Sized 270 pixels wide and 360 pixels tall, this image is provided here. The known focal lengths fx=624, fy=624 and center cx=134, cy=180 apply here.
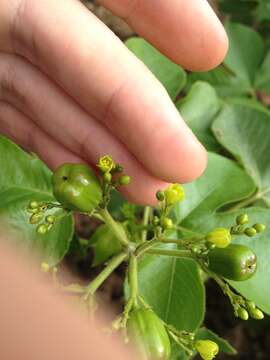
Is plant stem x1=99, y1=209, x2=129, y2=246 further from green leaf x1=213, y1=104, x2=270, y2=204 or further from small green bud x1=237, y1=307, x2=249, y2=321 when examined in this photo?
green leaf x1=213, y1=104, x2=270, y2=204

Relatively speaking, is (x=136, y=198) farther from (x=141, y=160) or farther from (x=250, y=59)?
(x=250, y=59)

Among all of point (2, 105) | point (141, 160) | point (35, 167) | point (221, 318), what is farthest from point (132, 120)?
point (221, 318)

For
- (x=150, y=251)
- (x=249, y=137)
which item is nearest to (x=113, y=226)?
(x=150, y=251)

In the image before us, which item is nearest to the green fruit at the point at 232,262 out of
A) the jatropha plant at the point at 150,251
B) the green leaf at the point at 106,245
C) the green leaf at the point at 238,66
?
the jatropha plant at the point at 150,251

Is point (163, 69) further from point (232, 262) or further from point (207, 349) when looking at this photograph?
point (207, 349)

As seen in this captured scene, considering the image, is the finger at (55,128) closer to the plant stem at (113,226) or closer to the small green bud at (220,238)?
the plant stem at (113,226)

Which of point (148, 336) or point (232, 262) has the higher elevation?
point (232, 262)

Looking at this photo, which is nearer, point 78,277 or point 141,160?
point 141,160
